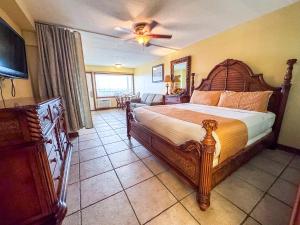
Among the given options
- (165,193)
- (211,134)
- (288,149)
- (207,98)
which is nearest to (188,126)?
(211,134)

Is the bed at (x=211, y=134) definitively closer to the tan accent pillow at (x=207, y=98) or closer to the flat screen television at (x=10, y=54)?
the tan accent pillow at (x=207, y=98)

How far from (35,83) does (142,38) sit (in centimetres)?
236

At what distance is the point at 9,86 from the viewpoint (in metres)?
1.88

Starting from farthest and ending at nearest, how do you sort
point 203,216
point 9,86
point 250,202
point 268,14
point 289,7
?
point 268,14
point 289,7
point 9,86
point 250,202
point 203,216

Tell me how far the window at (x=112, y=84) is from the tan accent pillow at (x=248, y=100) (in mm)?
6001

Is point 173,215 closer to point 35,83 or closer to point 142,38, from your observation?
point 142,38

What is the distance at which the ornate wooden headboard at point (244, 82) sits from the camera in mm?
2150

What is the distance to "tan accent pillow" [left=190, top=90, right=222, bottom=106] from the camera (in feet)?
9.41

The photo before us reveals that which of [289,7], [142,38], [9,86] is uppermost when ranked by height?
[289,7]

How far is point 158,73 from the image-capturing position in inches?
220

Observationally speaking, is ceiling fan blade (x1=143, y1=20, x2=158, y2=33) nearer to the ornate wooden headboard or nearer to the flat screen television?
the ornate wooden headboard

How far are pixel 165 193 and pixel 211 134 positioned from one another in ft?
2.82

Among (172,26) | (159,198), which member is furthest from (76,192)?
(172,26)

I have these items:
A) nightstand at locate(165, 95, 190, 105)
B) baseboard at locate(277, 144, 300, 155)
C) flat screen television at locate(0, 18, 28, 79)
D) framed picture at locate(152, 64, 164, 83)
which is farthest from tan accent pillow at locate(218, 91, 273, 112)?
flat screen television at locate(0, 18, 28, 79)
